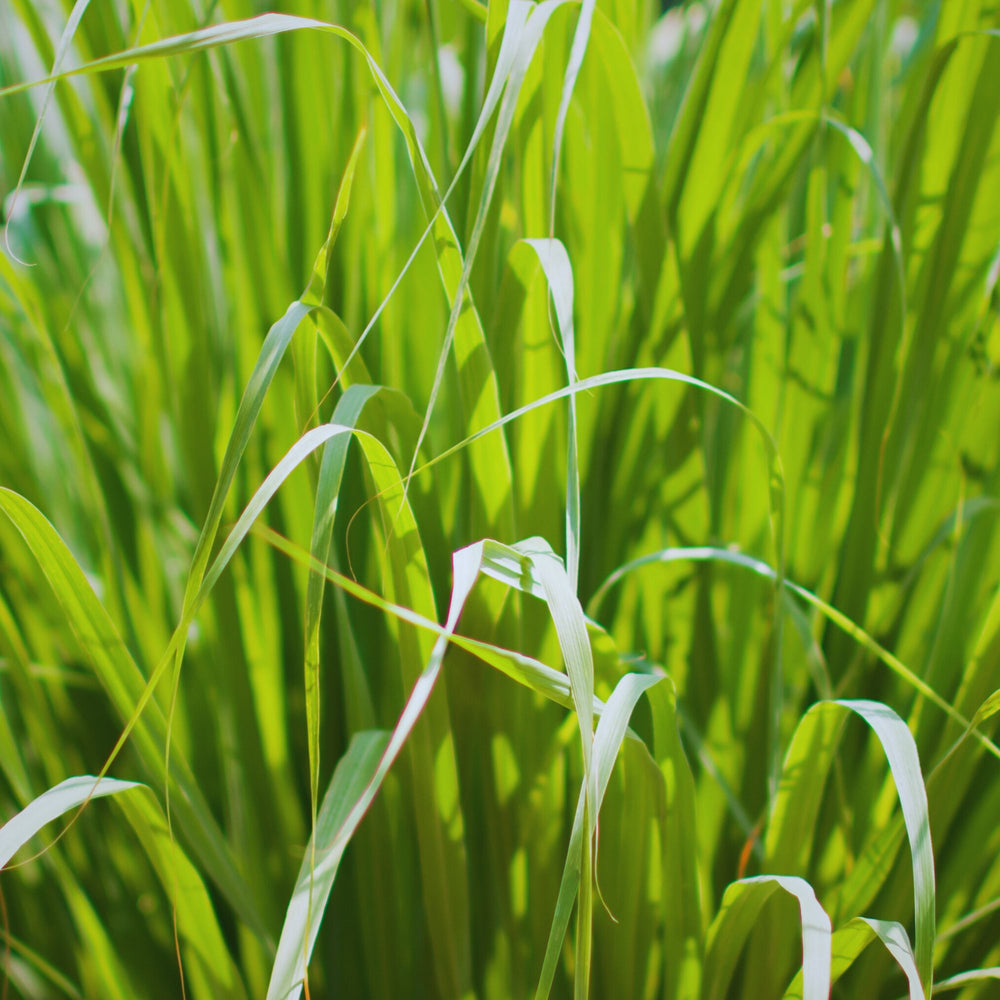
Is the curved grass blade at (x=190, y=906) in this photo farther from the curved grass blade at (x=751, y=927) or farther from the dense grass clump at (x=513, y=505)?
the curved grass blade at (x=751, y=927)

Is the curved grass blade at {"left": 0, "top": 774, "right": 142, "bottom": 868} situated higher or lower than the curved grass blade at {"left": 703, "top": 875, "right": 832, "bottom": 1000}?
higher

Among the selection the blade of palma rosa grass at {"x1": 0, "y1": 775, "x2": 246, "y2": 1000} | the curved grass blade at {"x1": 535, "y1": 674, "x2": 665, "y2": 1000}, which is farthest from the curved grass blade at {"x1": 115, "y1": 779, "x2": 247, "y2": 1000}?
the curved grass blade at {"x1": 535, "y1": 674, "x2": 665, "y2": 1000}

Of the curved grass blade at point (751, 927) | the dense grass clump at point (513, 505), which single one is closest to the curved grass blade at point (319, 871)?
the dense grass clump at point (513, 505)

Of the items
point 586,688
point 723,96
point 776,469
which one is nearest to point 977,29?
point 723,96

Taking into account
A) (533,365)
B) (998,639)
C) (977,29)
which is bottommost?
(998,639)

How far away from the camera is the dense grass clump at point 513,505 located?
338 millimetres

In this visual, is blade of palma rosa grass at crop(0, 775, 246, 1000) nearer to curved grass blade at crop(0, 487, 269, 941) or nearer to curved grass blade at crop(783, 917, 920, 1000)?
curved grass blade at crop(0, 487, 269, 941)

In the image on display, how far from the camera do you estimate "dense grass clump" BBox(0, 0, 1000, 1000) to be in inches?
13.3

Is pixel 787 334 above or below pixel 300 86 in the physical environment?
below

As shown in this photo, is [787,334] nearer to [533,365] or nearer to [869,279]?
[869,279]

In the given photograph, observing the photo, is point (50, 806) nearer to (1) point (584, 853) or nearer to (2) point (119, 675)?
(2) point (119, 675)

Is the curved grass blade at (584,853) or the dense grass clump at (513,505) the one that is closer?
the curved grass blade at (584,853)

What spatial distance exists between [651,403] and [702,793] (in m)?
0.19

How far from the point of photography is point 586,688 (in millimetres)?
231
